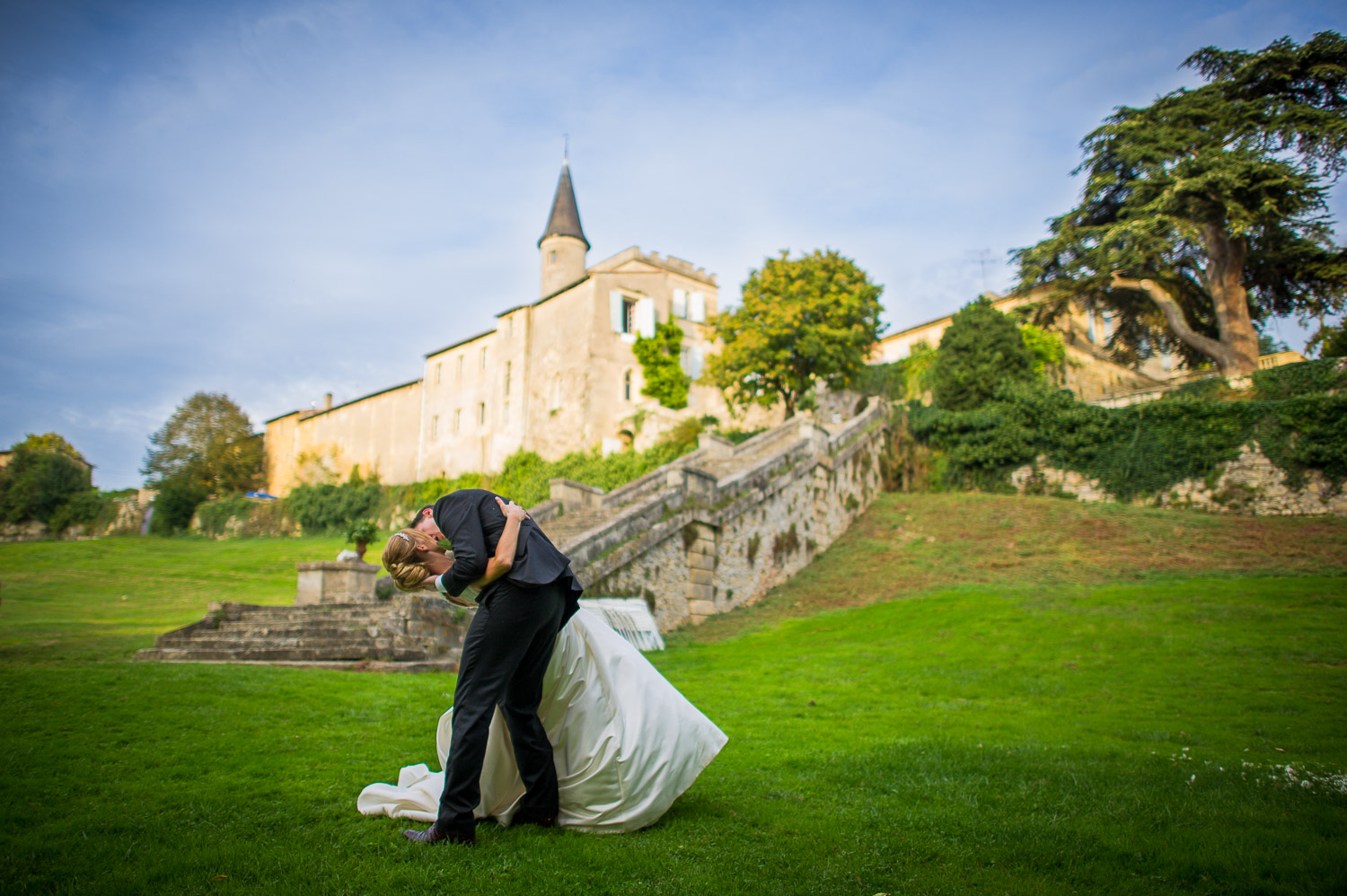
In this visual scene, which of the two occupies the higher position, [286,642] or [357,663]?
[286,642]

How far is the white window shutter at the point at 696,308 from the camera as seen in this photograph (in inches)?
1420

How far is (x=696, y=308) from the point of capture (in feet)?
119

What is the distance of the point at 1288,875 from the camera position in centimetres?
294

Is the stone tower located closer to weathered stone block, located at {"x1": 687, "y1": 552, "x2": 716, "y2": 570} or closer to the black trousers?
weathered stone block, located at {"x1": 687, "y1": 552, "x2": 716, "y2": 570}

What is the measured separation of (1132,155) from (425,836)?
27384 millimetres

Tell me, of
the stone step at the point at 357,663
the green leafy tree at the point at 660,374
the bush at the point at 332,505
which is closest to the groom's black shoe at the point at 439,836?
the stone step at the point at 357,663

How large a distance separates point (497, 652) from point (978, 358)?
22781 mm

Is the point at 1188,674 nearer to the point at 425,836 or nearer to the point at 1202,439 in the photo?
the point at 425,836

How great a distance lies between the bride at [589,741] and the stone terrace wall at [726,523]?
295 inches

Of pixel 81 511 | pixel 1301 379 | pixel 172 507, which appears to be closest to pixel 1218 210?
pixel 1301 379

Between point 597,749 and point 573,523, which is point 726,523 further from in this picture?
point 597,749

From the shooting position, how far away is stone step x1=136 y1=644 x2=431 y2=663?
8.76 meters

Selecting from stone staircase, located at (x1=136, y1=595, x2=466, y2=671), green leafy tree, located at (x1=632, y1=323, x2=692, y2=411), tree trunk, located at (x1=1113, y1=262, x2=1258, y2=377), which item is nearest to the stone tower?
green leafy tree, located at (x1=632, y1=323, x2=692, y2=411)

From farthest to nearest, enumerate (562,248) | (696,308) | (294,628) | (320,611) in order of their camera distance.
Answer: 1. (562,248)
2. (696,308)
3. (320,611)
4. (294,628)
